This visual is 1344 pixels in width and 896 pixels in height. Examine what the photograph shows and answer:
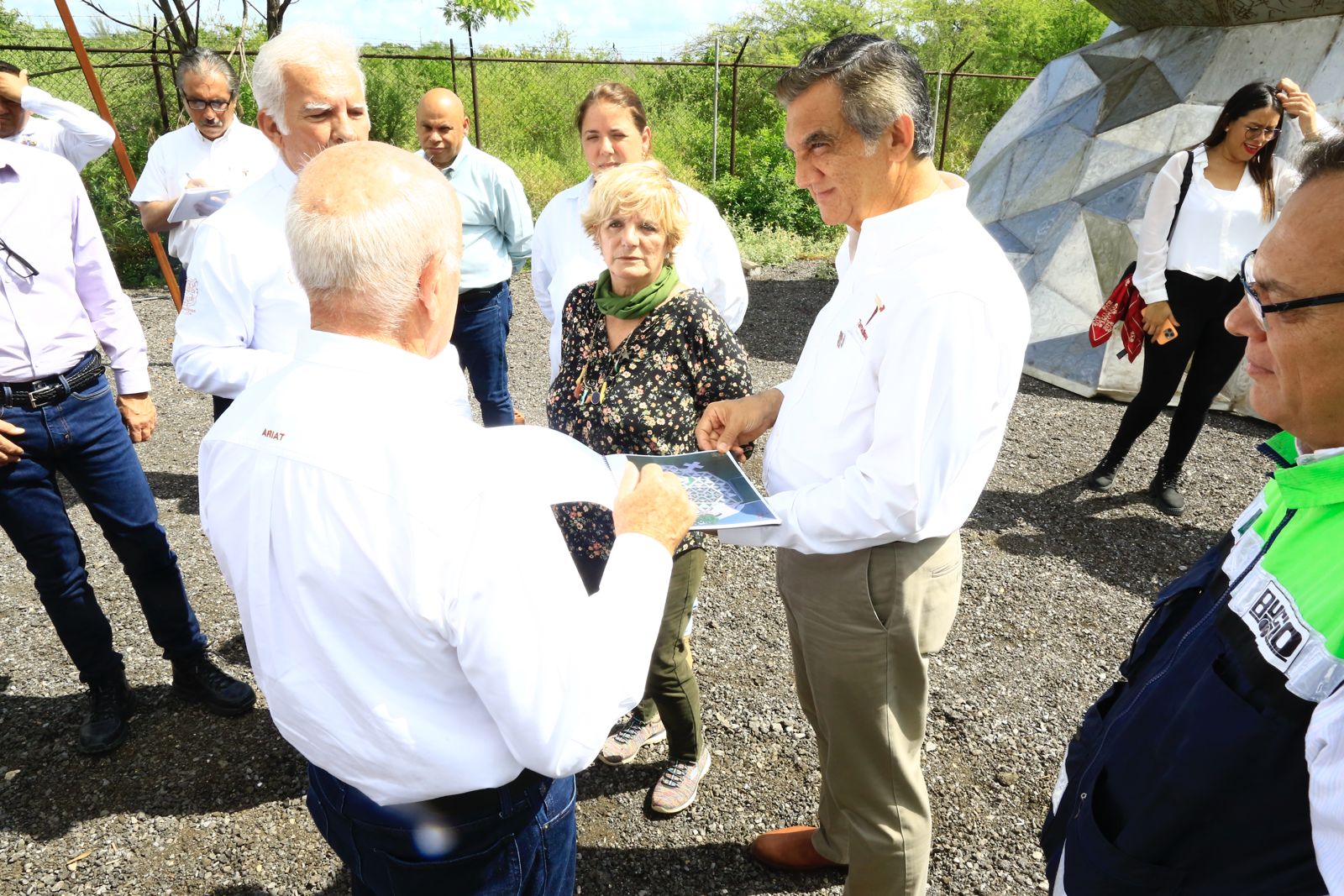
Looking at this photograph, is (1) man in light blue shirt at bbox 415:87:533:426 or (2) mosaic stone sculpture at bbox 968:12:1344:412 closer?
(1) man in light blue shirt at bbox 415:87:533:426

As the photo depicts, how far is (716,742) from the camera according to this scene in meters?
3.20

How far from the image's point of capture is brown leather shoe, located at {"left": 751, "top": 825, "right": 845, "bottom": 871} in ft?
8.63

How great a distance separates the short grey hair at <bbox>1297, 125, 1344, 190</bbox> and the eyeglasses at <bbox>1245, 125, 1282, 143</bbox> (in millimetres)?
4053

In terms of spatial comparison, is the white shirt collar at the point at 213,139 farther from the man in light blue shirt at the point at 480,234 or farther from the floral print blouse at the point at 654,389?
the floral print blouse at the point at 654,389

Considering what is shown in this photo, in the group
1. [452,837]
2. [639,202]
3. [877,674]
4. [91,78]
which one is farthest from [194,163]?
[877,674]

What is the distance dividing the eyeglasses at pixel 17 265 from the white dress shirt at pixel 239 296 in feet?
1.77

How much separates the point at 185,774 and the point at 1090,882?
9.73 feet

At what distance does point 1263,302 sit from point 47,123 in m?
6.27

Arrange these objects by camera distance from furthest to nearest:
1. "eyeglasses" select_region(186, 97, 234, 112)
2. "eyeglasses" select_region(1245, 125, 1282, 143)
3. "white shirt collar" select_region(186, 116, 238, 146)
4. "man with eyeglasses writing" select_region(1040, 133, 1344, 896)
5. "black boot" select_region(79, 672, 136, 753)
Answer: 1. "white shirt collar" select_region(186, 116, 238, 146)
2. "eyeglasses" select_region(186, 97, 234, 112)
3. "eyeglasses" select_region(1245, 125, 1282, 143)
4. "black boot" select_region(79, 672, 136, 753)
5. "man with eyeglasses writing" select_region(1040, 133, 1344, 896)

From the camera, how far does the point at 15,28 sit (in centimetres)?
1783

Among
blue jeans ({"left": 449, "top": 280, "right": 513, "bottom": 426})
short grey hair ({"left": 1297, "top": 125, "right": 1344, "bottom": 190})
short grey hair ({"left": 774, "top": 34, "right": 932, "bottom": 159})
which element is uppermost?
short grey hair ({"left": 774, "top": 34, "right": 932, "bottom": 159})

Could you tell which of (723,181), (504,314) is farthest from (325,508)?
(723,181)

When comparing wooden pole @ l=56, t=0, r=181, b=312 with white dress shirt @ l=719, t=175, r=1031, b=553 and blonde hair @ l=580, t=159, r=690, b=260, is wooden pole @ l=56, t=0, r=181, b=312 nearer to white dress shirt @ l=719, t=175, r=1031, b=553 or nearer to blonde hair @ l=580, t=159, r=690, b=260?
blonde hair @ l=580, t=159, r=690, b=260

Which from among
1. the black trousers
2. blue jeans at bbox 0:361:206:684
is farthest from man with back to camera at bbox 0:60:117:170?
the black trousers
